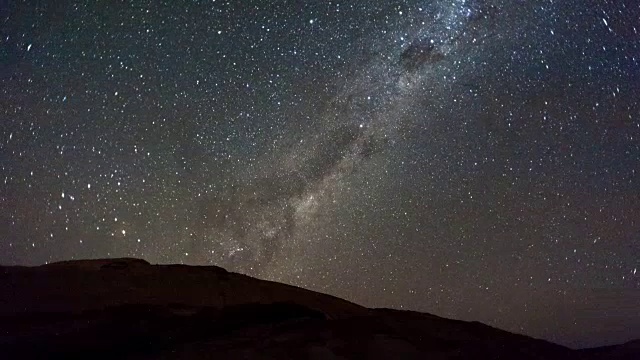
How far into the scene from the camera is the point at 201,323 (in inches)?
334

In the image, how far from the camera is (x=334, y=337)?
27.6 ft

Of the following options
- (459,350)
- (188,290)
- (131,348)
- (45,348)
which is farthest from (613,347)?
(45,348)

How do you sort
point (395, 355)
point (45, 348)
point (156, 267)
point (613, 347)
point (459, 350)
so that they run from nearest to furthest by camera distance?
point (45, 348) < point (395, 355) < point (459, 350) < point (156, 267) < point (613, 347)

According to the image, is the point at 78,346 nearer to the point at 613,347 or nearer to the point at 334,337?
the point at 334,337

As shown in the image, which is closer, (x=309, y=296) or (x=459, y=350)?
(x=459, y=350)

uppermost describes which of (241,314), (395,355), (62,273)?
(62,273)

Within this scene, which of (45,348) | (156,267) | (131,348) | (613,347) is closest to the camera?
(45,348)

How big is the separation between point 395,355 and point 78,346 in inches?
171

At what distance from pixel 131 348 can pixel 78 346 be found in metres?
0.67

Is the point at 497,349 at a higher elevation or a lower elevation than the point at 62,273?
lower

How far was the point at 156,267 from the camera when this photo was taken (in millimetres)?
10281

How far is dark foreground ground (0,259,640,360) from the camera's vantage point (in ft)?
24.5

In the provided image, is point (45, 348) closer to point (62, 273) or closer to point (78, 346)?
point (78, 346)

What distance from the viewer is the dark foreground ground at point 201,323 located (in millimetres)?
7469
